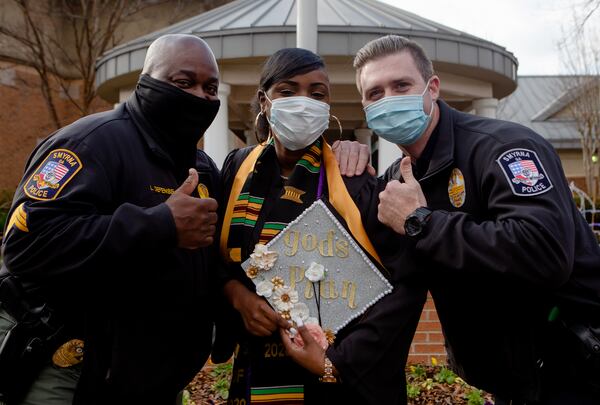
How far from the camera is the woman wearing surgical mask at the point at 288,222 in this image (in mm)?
2328

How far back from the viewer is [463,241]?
2.20 m

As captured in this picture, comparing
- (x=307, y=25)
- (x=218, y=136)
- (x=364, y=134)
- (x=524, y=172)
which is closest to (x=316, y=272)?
(x=524, y=172)

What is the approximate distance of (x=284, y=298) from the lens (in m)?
2.45

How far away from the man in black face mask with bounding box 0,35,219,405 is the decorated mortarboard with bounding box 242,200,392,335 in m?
0.29

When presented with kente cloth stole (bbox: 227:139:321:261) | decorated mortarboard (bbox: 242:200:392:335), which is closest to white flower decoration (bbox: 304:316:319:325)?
decorated mortarboard (bbox: 242:200:392:335)

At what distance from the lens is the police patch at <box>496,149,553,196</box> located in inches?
87.2

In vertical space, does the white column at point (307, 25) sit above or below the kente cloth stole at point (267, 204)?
above

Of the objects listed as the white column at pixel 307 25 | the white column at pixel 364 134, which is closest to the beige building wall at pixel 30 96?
the white column at pixel 364 134

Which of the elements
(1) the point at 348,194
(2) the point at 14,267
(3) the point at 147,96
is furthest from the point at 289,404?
(3) the point at 147,96

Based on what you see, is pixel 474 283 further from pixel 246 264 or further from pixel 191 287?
pixel 191 287

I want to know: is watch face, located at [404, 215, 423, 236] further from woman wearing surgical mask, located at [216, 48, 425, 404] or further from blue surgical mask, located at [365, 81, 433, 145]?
blue surgical mask, located at [365, 81, 433, 145]

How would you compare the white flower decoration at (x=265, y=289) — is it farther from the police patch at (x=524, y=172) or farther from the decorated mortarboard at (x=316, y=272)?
the police patch at (x=524, y=172)

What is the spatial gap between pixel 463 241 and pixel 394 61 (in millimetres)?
981

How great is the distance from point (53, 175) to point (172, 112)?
0.55 m
